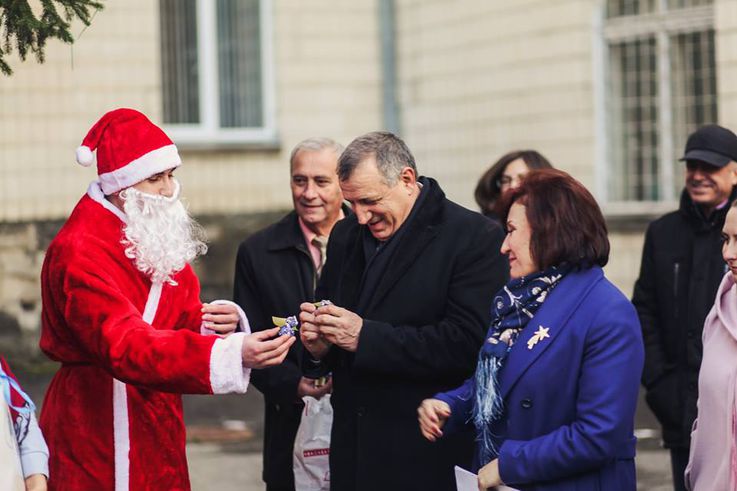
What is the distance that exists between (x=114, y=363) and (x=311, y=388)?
4.22ft

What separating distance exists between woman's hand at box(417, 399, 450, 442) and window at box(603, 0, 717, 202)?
23.9ft

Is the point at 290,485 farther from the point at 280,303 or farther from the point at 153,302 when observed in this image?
the point at 153,302

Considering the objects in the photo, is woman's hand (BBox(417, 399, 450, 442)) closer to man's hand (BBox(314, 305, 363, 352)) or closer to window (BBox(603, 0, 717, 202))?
man's hand (BBox(314, 305, 363, 352))

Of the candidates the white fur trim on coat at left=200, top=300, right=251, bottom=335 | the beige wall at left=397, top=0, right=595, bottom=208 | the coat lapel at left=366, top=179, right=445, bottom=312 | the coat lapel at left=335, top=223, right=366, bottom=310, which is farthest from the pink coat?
the beige wall at left=397, top=0, right=595, bottom=208

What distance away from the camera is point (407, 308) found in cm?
475

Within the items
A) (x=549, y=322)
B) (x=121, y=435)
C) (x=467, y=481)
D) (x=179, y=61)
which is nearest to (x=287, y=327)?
(x=121, y=435)

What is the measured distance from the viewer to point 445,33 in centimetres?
1316

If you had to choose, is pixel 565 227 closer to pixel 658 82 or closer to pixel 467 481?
pixel 467 481

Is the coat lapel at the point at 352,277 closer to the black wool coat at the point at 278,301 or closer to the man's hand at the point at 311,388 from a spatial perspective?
the man's hand at the point at 311,388

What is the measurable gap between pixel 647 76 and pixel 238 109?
4272 mm

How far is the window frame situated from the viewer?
11.3m

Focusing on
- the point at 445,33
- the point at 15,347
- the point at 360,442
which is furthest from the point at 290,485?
the point at 445,33

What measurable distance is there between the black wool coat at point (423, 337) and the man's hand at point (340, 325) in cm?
5

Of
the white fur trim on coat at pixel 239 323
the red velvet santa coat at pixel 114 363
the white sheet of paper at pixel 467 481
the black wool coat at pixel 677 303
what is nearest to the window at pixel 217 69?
the black wool coat at pixel 677 303
